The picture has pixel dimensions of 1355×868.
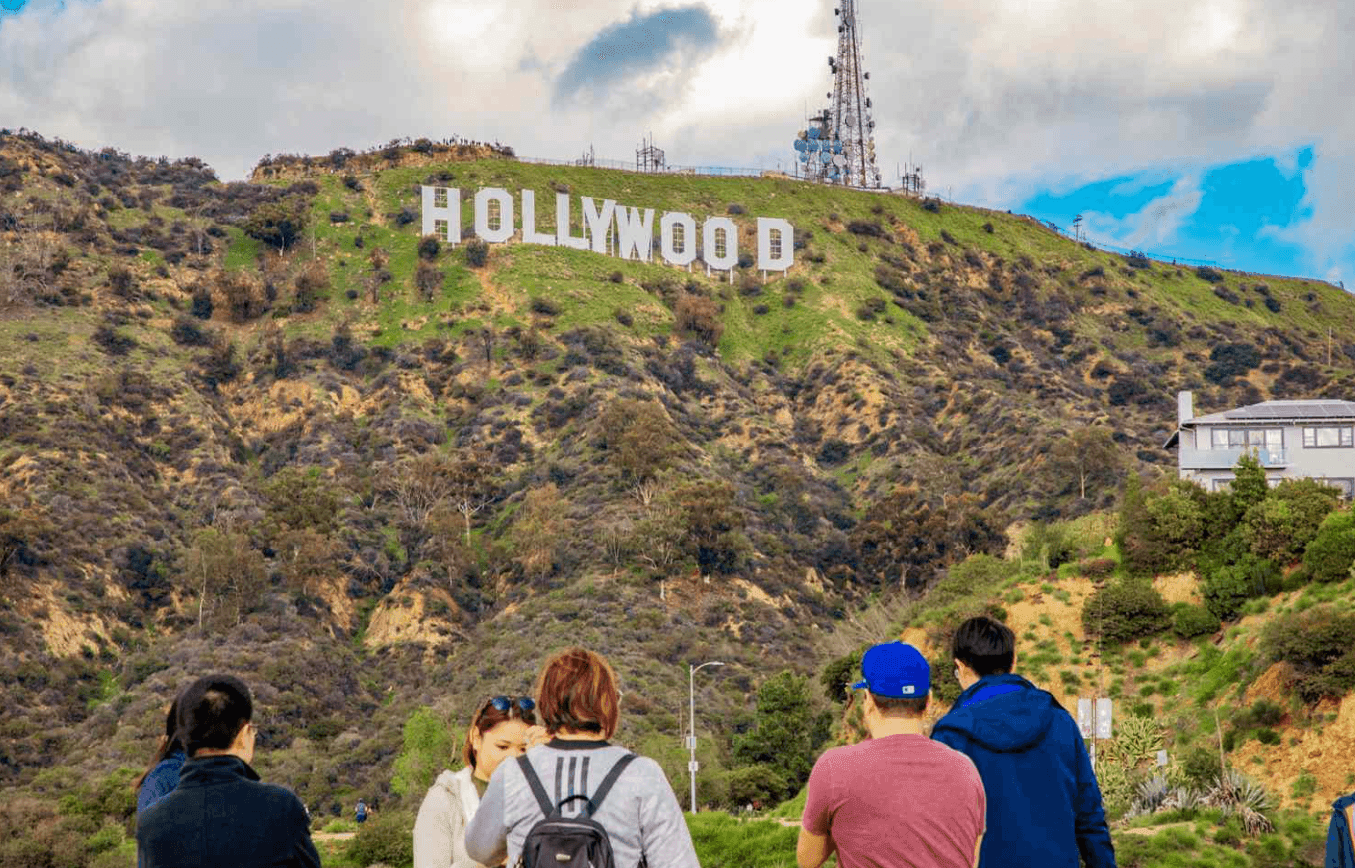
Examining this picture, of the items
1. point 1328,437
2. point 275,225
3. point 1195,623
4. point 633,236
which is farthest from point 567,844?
point 633,236

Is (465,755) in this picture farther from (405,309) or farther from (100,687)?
(405,309)

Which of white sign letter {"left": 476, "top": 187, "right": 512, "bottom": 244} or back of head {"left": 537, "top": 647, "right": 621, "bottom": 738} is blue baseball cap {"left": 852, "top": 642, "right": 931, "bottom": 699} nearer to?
back of head {"left": 537, "top": 647, "right": 621, "bottom": 738}

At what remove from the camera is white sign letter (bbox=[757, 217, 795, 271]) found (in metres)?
112

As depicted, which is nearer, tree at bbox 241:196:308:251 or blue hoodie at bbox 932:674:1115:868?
blue hoodie at bbox 932:674:1115:868

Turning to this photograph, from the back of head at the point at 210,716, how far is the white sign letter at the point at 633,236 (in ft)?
343

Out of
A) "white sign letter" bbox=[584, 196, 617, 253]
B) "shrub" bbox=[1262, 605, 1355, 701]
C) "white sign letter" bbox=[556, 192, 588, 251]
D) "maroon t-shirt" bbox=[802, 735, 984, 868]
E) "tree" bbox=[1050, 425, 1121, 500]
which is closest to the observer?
"maroon t-shirt" bbox=[802, 735, 984, 868]

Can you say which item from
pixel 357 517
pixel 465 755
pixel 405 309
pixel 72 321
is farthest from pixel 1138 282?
pixel 465 755

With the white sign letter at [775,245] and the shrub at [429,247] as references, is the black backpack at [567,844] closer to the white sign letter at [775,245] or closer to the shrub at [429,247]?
the shrub at [429,247]

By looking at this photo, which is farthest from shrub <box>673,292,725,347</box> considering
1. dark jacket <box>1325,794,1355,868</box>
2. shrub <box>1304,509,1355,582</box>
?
dark jacket <box>1325,794,1355,868</box>

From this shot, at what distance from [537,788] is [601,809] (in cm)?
27

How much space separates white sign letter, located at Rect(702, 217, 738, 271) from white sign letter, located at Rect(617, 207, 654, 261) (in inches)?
202

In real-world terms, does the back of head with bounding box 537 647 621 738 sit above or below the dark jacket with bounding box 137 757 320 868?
above

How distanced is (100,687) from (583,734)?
62.9 meters

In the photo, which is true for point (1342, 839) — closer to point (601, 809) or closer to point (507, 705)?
point (601, 809)
